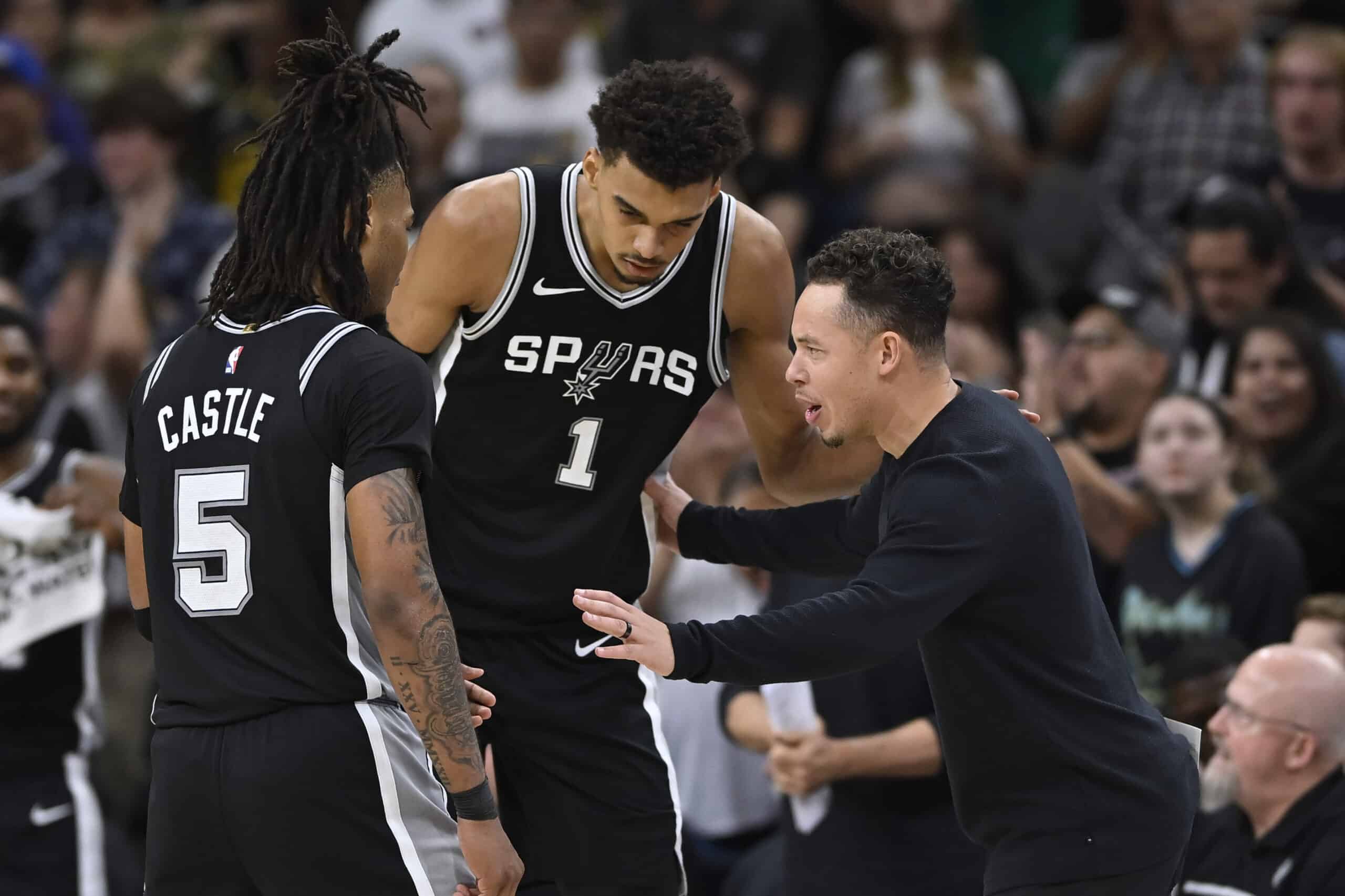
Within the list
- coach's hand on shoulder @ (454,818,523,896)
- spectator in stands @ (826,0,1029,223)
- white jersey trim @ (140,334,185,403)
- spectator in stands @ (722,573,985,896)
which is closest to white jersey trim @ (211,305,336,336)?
white jersey trim @ (140,334,185,403)

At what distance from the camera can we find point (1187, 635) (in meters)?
6.09

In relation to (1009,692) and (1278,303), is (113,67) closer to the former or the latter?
(1278,303)

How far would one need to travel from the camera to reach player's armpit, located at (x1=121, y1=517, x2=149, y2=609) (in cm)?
383

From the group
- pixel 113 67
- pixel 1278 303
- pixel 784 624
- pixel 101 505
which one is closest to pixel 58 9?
pixel 113 67

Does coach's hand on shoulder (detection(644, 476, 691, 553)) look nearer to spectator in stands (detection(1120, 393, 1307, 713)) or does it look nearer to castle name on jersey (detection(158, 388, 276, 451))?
castle name on jersey (detection(158, 388, 276, 451))

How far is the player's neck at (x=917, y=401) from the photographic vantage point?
12.1 feet

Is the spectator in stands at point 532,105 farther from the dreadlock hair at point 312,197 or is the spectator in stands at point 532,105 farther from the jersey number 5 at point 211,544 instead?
the jersey number 5 at point 211,544

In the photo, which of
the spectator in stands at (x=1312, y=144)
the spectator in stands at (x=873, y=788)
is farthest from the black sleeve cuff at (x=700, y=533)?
the spectator in stands at (x=1312, y=144)

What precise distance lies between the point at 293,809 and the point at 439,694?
35cm

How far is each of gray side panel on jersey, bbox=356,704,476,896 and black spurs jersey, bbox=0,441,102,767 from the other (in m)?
2.36

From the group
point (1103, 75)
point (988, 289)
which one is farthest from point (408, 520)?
point (1103, 75)

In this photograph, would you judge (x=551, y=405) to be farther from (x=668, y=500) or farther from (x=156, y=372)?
(x=156, y=372)

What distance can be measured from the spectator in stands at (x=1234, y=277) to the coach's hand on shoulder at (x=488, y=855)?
4378 millimetres

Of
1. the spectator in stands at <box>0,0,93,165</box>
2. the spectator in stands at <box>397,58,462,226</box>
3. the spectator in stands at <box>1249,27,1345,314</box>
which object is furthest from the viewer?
the spectator in stands at <box>0,0,93,165</box>
